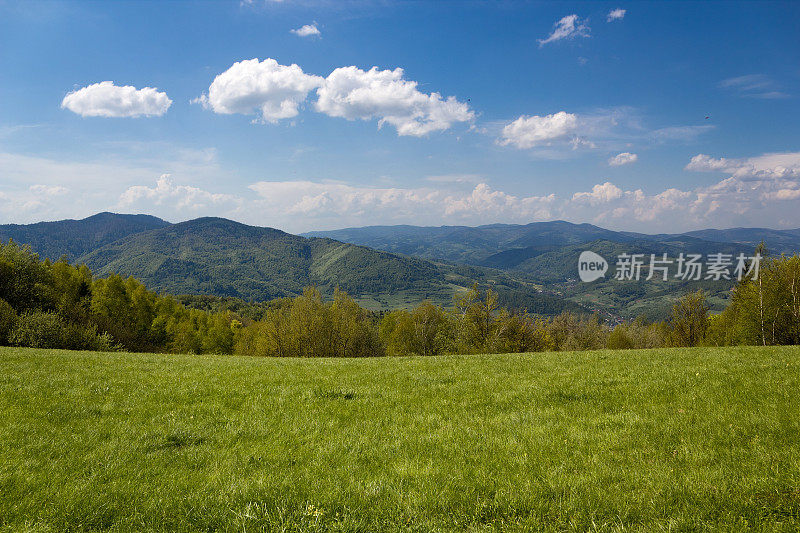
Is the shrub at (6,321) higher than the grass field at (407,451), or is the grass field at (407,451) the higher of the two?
the grass field at (407,451)

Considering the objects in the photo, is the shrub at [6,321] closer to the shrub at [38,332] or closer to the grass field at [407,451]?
the shrub at [38,332]

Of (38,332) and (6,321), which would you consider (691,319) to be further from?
(6,321)

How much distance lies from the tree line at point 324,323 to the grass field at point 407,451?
3425cm

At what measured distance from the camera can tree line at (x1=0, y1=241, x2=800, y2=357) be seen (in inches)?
1585

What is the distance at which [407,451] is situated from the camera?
8578 mm

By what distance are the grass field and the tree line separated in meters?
34.3

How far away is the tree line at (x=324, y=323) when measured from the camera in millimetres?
40250

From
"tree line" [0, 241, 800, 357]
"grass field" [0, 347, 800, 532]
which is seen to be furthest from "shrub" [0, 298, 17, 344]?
"grass field" [0, 347, 800, 532]

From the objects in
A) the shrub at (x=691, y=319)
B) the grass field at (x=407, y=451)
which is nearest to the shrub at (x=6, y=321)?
the grass field at (x=407, y=451)

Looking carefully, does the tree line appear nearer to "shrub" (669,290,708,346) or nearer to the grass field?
"shrub" (669,290,708,346)

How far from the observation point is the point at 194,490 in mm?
7148

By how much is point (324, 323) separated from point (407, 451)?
54.7 metres

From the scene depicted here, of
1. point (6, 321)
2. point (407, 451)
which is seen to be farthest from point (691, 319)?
point (6, 321)

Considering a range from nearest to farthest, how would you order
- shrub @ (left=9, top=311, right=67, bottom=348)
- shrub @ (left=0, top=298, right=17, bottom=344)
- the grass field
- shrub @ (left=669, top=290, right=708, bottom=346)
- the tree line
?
1. the grass field
2. shrub @ (left=9, top=311, right=67, bottom=348)
3. shrub @ (left=0, top=298, right=17, bottom=344)
4. the tree line
5. shrub @ (left=669, top=290, right=708, bottom=346)
